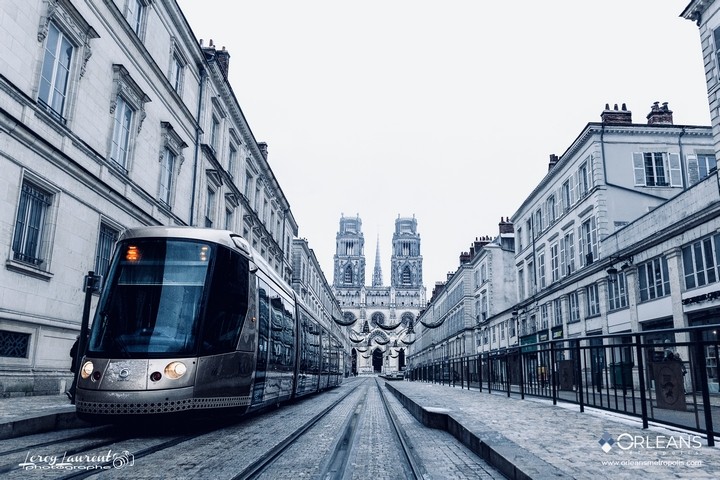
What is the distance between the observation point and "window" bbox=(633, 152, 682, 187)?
25000 mm

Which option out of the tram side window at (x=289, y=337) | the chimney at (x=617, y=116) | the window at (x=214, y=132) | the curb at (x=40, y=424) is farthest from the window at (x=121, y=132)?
the chimney at (x=617, y=116)

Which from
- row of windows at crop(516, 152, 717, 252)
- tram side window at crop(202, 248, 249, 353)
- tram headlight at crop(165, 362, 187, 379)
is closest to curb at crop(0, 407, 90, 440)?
tram headlight at crop(165, 362, 187, 379)

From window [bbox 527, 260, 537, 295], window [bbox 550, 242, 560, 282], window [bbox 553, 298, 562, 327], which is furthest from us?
window [bbox 527, 260, 537, 295]

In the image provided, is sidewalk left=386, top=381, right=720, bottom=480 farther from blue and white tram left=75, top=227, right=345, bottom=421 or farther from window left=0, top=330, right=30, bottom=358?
window left=0, top=330, right=30, bottom=358

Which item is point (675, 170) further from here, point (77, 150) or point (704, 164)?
point (77, 150)

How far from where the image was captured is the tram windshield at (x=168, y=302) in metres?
7.21

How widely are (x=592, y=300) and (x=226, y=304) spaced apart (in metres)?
21.6

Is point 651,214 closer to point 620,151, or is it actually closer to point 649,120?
point 620,151

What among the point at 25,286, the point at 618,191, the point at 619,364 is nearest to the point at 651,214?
the point at 618,191

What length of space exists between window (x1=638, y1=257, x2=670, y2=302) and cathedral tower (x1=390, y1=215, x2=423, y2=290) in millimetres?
114800

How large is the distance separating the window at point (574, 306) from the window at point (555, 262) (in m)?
2.17

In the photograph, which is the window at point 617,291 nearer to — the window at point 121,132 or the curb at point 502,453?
the curb at point 502,453

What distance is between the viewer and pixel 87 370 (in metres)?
7.11

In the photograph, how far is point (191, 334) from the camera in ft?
24.1
